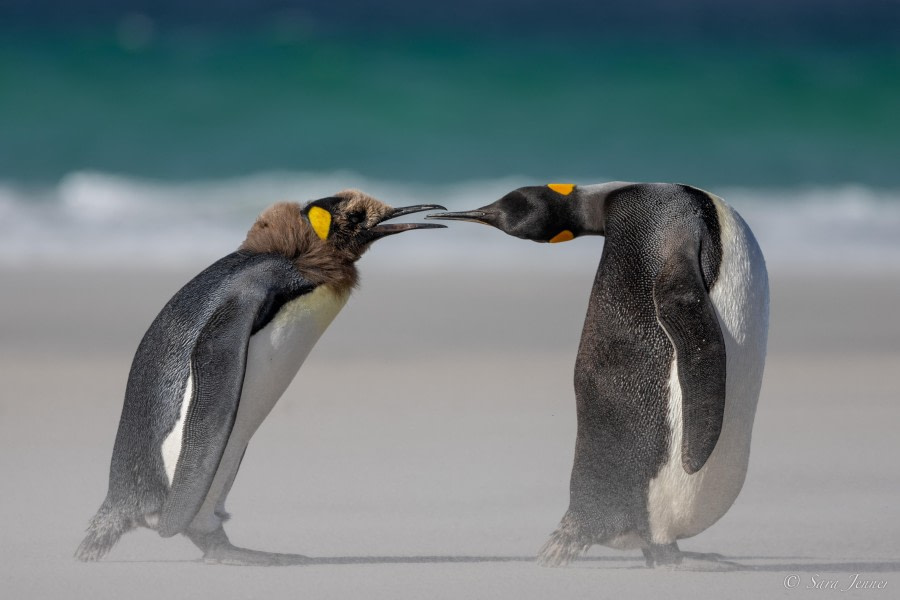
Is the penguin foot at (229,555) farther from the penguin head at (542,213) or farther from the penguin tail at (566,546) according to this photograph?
the penguin head at (542,213)

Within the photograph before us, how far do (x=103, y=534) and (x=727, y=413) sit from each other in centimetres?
197

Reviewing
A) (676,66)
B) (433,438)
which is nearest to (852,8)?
(676,66)

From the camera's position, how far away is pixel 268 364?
4203 mm

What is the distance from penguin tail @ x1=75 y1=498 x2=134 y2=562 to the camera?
4.10m

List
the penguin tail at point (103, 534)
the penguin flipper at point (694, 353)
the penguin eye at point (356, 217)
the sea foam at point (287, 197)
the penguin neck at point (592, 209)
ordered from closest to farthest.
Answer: the penguin flipper at point (694, 353) < the penguin tail at point (103, 534) < the penguin neck at point (592, 209) < the penguin eye at point (356, 217) < the sea foam at point (287, 197)

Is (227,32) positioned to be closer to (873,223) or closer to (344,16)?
(344,16)

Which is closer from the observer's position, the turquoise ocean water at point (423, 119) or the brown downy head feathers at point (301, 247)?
the brown downy head feathers at point (301, 247)

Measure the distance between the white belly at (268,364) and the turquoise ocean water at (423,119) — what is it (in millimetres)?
10274

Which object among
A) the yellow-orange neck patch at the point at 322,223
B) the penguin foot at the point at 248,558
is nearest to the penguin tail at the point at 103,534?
the penguin foot at the point at 248,558

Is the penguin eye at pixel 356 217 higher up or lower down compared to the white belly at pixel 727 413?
higher up

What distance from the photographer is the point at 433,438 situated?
6105mm

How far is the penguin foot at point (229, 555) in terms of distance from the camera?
4.13 meters

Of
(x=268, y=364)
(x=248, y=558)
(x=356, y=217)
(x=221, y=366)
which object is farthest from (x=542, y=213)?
(x=248, y=558)

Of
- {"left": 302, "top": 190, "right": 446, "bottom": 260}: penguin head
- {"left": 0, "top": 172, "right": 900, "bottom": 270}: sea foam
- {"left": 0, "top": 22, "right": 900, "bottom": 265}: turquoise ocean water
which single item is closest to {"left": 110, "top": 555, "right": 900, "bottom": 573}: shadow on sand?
→ {"left": 302, "top": 190, "right": 446, "bottom": 260}: penguin head
